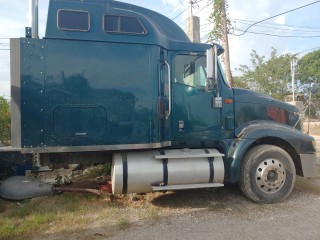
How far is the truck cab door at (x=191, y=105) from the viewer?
19.2ft

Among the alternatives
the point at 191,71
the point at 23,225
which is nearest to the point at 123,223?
the point at 23,225

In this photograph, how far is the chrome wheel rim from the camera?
5856 mm

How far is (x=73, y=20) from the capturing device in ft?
17.0

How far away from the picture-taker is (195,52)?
5.93 meters

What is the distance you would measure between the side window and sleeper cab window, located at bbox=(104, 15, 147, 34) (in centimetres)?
88

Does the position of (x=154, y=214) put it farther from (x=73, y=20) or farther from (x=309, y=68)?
(x=309, y=68)

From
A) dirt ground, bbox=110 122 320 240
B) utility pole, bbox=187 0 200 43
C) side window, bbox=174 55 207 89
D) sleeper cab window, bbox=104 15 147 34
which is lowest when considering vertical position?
dirt ground, bbox=110 122 320 240

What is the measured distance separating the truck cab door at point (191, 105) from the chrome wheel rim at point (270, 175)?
1.05 metres

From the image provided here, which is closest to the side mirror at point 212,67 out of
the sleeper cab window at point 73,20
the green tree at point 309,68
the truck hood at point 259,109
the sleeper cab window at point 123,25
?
the truck hood at point 259,109

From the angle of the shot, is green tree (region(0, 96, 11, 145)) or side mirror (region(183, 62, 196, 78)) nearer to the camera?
side mirror (region(183, 62, 196, 78))

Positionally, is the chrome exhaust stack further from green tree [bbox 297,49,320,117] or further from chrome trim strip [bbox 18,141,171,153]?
green tree [bbox 297,49,320,117]

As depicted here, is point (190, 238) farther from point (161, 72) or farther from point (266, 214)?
point (161, 72)

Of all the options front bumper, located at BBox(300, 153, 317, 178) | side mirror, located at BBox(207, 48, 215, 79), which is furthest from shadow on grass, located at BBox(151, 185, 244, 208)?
side mirror, located at BBox(207, 48, 215, 79)

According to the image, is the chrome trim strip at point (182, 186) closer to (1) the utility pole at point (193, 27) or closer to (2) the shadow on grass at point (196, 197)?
(2) the shadow on grass at point (196, 197)
